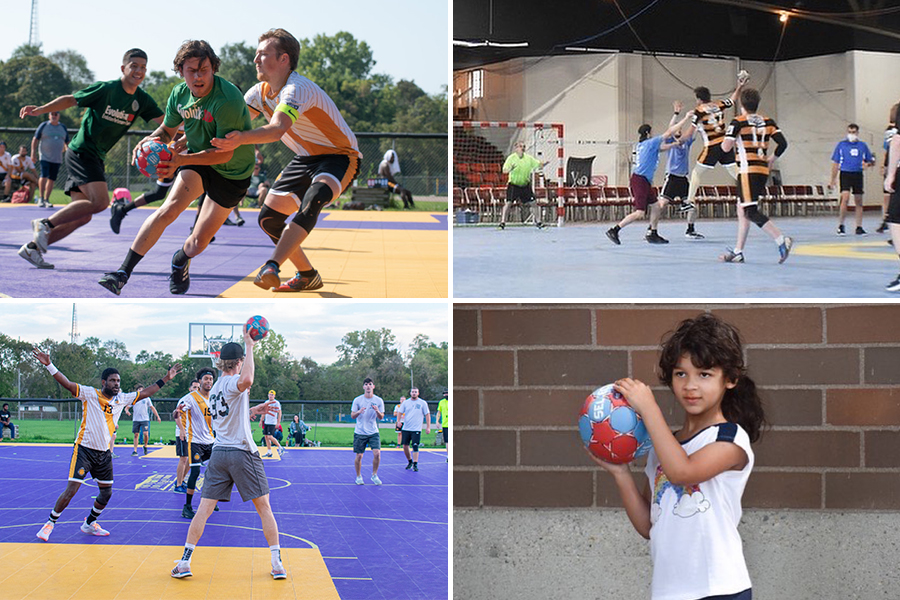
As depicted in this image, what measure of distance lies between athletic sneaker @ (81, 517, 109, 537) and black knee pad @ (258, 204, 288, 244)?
1.27 metres

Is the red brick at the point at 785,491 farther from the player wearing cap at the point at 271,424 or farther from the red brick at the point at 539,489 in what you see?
the player wearing cap at the point at 271,424

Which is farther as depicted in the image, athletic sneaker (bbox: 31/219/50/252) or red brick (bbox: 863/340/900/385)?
athletic sneaker (bbox: 31/219/50/252)

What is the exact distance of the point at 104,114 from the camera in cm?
350

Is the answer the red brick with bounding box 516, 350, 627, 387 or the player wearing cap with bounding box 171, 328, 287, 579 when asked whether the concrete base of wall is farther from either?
the player wearing cap with bounding box 171, 328, 287, 579

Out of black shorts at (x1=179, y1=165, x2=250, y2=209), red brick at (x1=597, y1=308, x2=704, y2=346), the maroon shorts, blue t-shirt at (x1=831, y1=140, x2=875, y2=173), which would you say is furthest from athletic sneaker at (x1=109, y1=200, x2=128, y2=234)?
blue t-shirt at (x1=831, y1=140, x2=875, y2=173)

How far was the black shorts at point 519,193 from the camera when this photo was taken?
27.1 ft

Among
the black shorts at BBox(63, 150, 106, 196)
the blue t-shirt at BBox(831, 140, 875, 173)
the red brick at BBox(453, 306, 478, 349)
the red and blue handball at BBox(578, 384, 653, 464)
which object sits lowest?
the red and blue handball at BBox(578, 384, 653, 464)

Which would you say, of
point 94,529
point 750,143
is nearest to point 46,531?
point 94,529

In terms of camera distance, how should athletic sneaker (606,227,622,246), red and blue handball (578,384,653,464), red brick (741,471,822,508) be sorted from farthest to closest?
athletic sneaker (606,227,622,246) < red brick (741,471,822,508) < red and blue handball (578,384,653,464)

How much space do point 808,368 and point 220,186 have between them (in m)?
2.32

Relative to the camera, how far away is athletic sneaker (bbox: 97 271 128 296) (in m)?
3.58

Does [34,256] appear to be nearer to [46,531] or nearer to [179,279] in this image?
[179,279]

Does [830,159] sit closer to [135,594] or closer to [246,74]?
[246,74]

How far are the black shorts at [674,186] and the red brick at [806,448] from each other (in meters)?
3.82
